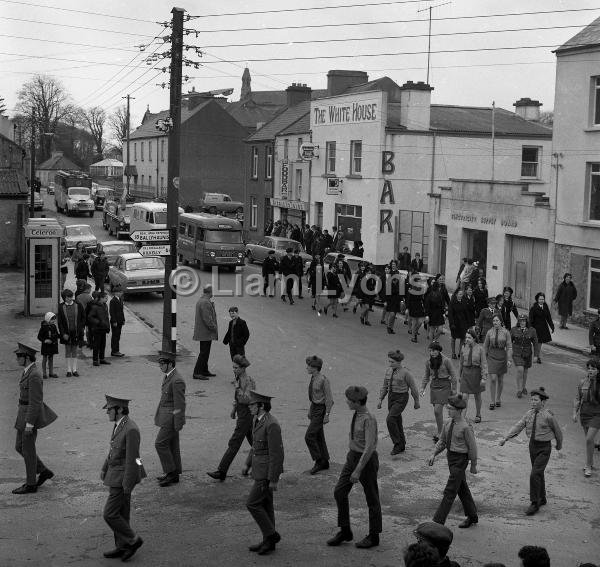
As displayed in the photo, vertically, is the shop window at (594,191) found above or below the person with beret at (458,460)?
above

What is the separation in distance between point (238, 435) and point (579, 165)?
18.7 meters

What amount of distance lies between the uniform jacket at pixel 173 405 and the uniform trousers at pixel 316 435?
6.07 ft

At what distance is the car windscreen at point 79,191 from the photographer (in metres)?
66.3

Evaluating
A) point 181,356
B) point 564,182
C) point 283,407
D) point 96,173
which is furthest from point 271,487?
point 96,173

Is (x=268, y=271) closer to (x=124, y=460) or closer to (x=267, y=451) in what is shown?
(x=267, y=451)

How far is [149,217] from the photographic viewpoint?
44.7 metres

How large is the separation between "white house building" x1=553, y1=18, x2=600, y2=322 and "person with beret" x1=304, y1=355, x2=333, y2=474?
16.0 metres

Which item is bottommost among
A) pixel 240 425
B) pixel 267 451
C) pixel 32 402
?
pixel 240 425

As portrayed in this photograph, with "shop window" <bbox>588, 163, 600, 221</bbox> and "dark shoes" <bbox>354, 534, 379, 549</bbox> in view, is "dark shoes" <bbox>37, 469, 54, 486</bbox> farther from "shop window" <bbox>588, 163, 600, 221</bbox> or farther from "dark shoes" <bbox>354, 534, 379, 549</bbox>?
"shop window" <bbox>588, 163, 600, 221</bbox>

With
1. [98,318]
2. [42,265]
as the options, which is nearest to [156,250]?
[98,318]

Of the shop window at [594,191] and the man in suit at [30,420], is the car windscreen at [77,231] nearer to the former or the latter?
the shop window at [594,191]

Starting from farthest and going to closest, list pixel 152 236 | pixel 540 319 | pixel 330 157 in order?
pixel 330 157 → pixel 540 319 → pixel 152 236

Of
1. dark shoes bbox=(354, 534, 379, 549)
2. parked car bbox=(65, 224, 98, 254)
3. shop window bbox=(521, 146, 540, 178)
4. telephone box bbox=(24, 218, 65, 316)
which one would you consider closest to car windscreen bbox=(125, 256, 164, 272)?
telephone box bbox=(24, 218, 65, 316)

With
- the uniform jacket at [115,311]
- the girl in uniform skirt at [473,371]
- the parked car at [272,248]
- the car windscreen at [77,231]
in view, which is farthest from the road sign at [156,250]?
the car windscreen at [77,231]
